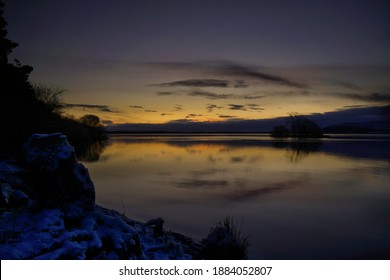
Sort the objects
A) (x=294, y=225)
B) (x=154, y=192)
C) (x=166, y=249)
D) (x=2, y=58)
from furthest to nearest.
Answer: (x=2, y=58), (x=154, y=192), (x=294, y=225), (x=166, y=249)

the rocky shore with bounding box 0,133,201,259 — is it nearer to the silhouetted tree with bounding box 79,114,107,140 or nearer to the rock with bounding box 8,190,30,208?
the rock with bounding box 8,190,30,208

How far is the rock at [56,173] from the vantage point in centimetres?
677

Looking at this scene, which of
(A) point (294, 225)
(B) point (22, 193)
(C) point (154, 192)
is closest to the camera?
Answer: (B) point (22, 193)

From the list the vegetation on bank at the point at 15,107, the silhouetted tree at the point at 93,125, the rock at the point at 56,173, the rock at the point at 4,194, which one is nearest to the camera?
the rock at the point at 4,194

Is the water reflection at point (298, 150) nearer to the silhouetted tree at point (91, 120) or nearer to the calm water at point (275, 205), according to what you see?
the calm water at point (275, 205)

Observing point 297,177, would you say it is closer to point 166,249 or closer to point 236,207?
point 236,207

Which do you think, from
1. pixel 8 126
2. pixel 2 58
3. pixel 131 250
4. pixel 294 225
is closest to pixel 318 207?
pixel 294 225

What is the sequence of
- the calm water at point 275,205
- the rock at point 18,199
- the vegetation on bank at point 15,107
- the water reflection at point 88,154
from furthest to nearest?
the water reflection at point 88,154 → the vegetation on bank at point 15,107 → the calm water at point 275,205 → the rock at point 18,199

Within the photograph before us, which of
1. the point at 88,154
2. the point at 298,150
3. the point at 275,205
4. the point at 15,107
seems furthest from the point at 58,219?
the point at 298,150

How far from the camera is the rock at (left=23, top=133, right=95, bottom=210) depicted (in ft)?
22.2

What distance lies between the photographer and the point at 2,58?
62.6 feet

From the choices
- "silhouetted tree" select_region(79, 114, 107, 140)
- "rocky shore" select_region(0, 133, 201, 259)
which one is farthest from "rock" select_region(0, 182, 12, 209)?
"silhouetted tree" select_region(79, 114, 107, 140)

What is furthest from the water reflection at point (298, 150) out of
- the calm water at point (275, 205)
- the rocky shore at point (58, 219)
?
the rocky shore at point (58, 219)

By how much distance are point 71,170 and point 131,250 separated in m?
2.26
